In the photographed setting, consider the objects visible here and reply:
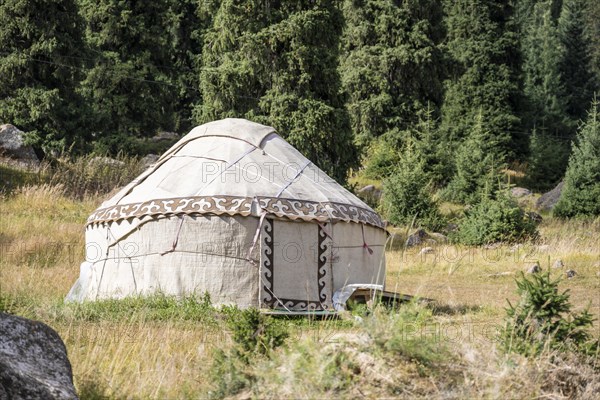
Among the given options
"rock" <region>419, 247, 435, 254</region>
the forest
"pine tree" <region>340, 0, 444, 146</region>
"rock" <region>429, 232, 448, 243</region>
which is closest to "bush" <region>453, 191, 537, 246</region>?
"rock" <region>429, 232, 448, 243</region>

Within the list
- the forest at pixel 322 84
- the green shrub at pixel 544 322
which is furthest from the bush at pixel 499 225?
the green shrub at pixel 544 322

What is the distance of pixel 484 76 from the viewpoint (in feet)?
93.2

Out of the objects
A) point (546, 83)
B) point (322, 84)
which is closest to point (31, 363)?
point (322, 84)

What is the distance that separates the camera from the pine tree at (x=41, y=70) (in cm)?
1912

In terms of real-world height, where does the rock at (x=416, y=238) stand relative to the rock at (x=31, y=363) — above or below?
below

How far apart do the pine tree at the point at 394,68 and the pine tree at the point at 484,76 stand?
132 centimetres

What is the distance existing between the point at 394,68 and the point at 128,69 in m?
7.82

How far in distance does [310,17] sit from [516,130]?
12.0m

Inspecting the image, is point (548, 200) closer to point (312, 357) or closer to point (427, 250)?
point (427, 250)

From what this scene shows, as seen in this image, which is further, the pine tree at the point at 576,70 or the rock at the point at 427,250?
the pine tree at the point at 576,70

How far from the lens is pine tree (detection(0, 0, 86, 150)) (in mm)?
19125

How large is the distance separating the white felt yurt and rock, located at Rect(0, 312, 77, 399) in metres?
4.88

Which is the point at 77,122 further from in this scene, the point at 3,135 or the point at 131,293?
the point at 131,293

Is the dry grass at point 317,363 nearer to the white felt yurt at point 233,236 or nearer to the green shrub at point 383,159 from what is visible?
the white felt yurt at point 233,236
